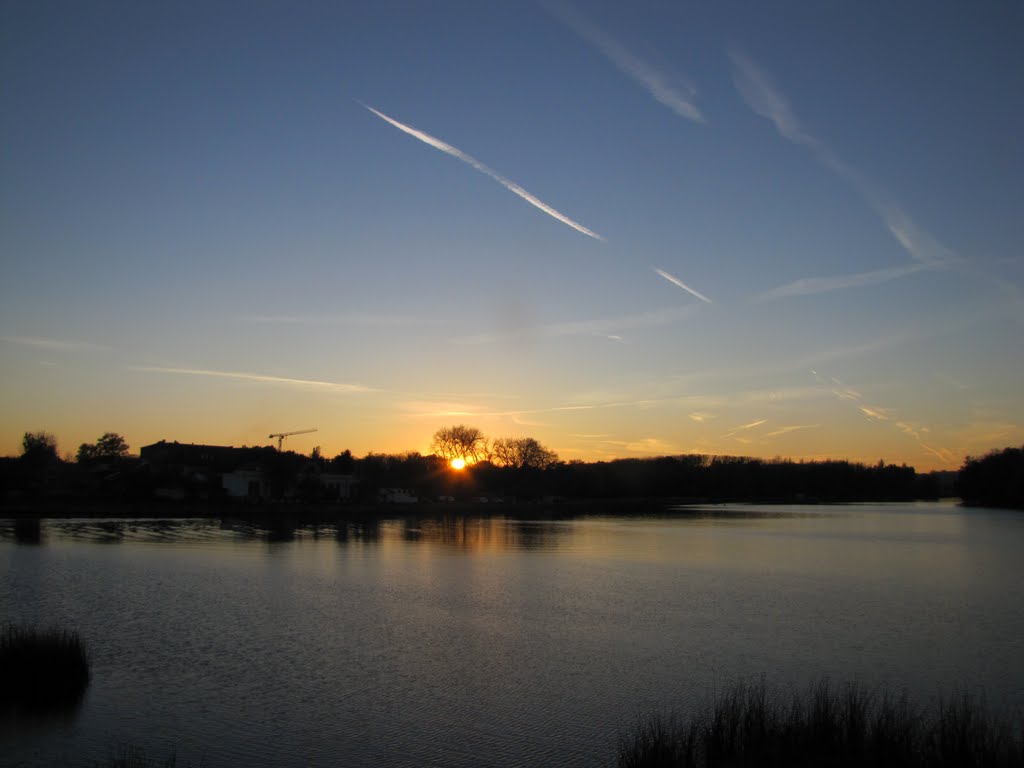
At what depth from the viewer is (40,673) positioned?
14703mm

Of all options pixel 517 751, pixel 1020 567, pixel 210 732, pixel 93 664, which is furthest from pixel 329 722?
pixel 1020 567

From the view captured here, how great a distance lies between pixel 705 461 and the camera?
199 metres

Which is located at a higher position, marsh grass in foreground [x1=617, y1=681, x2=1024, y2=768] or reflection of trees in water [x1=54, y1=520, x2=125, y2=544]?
reflection of trees in water [x1=54, y1=520, x2=125, y2=544]

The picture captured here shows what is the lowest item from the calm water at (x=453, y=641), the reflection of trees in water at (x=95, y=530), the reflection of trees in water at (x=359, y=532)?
the calm water at (x=453, y=641)

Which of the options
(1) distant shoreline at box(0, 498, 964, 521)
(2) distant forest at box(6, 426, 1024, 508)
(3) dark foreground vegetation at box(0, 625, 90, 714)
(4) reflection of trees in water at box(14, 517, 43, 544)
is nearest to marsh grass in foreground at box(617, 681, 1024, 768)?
(3) dark foreground vegetation at box(0, 625, 90, 714)

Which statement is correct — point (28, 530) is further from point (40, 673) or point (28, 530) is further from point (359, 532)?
point (40, 673)

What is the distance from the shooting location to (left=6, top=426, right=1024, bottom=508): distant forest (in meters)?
91.1

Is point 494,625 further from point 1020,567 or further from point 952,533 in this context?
point 952,533

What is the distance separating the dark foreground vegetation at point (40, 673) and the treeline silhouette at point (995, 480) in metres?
131

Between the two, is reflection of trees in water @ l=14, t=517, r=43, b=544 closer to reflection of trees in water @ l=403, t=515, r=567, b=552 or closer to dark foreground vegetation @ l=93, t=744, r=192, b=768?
reflection of trees in water @ l=403, t=515, r=567, b=552

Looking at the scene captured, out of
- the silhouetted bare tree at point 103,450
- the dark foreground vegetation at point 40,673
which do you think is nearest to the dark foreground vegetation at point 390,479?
the silhouetted bare tree at point 103,450

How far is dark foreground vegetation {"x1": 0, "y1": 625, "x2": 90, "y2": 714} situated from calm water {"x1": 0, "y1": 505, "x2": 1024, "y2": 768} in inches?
19.4

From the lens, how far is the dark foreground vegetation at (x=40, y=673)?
13948 millimetres

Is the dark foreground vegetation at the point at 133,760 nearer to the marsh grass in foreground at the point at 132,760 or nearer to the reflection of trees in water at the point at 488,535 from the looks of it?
the marsh grass in foreground at the point at 132,760
